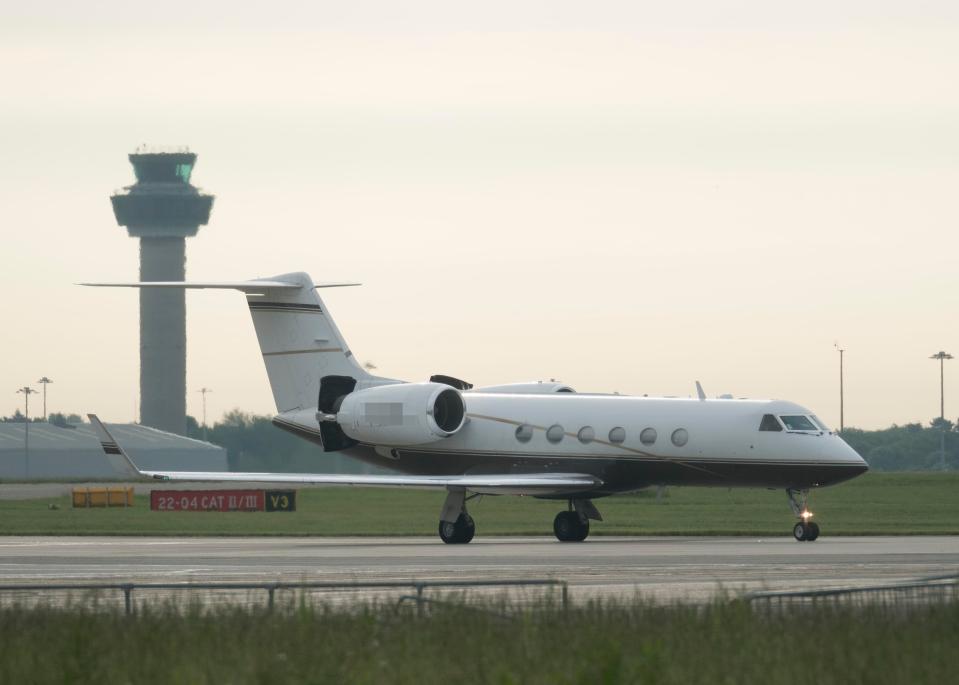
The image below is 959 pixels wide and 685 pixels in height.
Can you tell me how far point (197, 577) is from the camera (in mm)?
23281

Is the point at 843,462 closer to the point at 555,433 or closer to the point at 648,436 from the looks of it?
the point at 648,436

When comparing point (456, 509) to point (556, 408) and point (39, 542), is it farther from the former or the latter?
point (39, 542)

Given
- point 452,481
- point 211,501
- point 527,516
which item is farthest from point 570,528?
point 211,501

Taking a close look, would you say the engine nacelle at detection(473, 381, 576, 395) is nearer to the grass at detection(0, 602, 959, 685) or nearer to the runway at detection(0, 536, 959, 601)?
the runway at detection(0, 536, 959, 601)

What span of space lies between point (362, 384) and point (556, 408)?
5328 mm

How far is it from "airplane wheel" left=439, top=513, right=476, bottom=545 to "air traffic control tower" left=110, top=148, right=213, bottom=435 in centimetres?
12167

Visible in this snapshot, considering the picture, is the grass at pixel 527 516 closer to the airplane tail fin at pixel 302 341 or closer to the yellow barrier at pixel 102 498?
the yellow barrier at pixel 102 498

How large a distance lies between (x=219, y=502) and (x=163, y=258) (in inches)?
4643

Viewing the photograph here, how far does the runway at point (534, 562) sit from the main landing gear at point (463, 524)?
324 millimetres

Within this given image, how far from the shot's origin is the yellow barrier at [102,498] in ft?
208

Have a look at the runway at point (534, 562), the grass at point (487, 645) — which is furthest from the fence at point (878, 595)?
the runway at point (534, 562)

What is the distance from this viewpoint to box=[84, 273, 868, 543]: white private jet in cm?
3528

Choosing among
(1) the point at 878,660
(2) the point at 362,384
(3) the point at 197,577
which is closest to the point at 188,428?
(2) the point at 362,384

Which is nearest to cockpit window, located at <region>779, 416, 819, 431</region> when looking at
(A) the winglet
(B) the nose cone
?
(B) the nose cone
